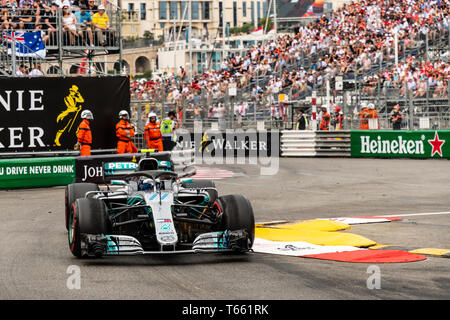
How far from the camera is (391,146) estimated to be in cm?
2708

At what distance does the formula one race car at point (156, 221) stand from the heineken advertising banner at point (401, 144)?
17.3 m

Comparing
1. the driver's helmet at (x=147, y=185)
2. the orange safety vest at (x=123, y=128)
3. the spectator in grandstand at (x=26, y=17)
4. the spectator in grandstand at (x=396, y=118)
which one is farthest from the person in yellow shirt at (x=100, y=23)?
the driver's helmet at (x=147, y=185)

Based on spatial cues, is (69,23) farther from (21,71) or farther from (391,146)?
(391,146)

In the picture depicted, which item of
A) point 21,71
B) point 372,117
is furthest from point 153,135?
point 372,117

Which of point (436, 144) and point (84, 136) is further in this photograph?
point (436, 144)

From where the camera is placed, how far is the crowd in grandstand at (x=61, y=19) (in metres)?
24.9

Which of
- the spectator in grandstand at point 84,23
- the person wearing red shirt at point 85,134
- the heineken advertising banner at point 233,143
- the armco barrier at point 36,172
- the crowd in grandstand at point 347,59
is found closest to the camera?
the armco barrier at point 36,172

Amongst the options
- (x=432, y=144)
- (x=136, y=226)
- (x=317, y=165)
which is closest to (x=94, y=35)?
(x=317, y=165)

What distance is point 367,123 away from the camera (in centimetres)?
2783

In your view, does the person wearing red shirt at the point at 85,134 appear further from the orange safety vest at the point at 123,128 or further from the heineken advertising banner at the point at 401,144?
the heineken advertising banner at the point at 401,144

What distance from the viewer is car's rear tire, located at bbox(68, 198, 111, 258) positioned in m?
8.70

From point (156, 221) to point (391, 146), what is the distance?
63.9ft

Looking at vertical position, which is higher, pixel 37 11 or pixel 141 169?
pixel 37 11

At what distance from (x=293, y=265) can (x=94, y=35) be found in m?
19.4
